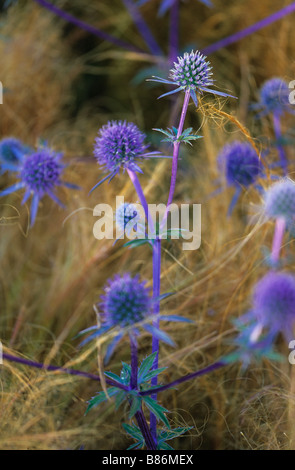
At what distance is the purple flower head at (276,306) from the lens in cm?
71

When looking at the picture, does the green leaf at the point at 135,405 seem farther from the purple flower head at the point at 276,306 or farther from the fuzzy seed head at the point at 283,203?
the fuzzy seed head at the point at 283,203

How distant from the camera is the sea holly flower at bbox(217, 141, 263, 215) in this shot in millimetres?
1545

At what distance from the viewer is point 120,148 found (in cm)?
108

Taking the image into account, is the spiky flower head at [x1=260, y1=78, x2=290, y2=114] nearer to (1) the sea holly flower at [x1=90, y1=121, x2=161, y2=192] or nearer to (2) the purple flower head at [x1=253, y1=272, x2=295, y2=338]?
(1) the sea holly flower at [x1=90, y1=121, x2=161, y2=192]

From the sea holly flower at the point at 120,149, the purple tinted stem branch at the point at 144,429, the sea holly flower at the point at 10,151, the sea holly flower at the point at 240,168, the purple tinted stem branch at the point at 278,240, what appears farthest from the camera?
the sea holly flower at the point at 10,151

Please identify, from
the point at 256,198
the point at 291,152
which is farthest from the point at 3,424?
the point at 291,152

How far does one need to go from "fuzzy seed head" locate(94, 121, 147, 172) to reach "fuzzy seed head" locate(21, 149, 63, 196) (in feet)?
1.17

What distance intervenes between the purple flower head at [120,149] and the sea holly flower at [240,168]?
536mm

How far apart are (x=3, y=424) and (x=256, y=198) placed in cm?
118

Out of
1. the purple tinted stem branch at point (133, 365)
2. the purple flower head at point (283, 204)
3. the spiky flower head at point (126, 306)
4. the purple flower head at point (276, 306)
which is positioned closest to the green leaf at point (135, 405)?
the purple tinted stem branch at point (133, 365)

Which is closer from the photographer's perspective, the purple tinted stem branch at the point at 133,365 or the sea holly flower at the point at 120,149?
the purple tinted stem branch at the point at 133,365

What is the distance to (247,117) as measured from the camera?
2291 millimetres

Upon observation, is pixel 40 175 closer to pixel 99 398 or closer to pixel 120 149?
pixel 120 149

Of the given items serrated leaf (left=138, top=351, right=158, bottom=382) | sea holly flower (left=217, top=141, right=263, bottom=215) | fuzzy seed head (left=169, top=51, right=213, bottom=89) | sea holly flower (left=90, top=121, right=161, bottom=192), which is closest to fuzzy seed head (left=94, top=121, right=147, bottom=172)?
sea holly flower (left=90, top=121, right=161, bottom=192)
